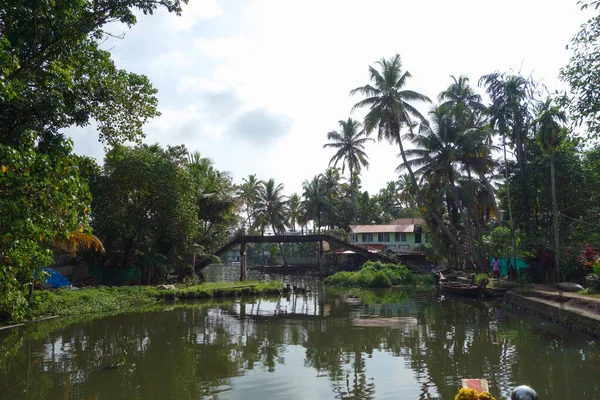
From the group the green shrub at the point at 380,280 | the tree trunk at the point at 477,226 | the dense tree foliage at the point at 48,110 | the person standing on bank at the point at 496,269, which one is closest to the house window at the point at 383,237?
the green shrub at the point at 380,280

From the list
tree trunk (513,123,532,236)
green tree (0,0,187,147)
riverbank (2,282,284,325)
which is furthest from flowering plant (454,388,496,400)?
tree trunk (513,123,532,236)

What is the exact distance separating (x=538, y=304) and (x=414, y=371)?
10.3 meters

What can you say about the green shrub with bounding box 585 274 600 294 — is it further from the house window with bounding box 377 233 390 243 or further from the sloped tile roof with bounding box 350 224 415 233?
the house window with bounding box 377 233 390 243

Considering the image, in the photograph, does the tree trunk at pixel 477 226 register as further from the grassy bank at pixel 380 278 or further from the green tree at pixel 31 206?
the green tree at pixel 31 206

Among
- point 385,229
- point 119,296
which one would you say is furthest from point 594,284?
point 385,229

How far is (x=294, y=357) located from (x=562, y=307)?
1062 cm

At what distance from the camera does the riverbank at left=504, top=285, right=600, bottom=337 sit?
13.8m

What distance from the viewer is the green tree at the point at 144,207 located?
2469 cm

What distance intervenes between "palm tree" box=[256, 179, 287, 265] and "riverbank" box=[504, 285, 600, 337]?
1202 inches

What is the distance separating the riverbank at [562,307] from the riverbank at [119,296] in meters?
14.0

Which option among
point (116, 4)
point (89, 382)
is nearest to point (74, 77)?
point (116, 4)

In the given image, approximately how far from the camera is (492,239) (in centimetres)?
2756

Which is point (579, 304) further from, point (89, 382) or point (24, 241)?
point (24, 241)

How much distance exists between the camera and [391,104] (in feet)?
96.1
